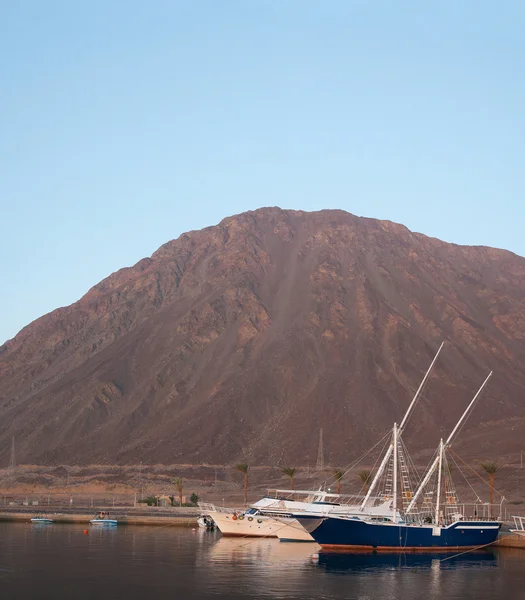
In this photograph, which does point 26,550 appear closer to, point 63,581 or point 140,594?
point 63,581

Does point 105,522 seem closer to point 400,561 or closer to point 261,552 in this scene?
point 261,552

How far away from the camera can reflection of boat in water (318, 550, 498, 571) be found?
68562 mm

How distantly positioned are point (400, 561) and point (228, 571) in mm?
16306

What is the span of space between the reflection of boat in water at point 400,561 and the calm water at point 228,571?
8 centimetres

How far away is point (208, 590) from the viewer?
2137 inches

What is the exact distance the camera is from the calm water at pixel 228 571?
179ft

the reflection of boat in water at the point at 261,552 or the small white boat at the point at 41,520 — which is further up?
the reflection of boat in water at the point at 261,552

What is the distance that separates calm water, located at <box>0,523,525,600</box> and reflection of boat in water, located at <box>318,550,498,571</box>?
8cm

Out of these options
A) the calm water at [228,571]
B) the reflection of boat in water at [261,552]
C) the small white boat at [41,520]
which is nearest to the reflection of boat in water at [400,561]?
the calm water at [228,571]

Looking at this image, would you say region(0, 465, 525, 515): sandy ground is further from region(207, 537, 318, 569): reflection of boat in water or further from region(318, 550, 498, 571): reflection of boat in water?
region(318, 550, 498, 571): reflection of boat in water

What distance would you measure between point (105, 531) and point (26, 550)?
21209 mm

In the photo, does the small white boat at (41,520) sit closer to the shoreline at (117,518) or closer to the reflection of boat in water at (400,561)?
the shoreline at (117,518)

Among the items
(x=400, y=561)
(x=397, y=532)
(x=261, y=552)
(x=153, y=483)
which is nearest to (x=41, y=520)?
(x=261, y=552)

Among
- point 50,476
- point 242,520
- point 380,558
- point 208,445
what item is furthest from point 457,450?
point 380,558
